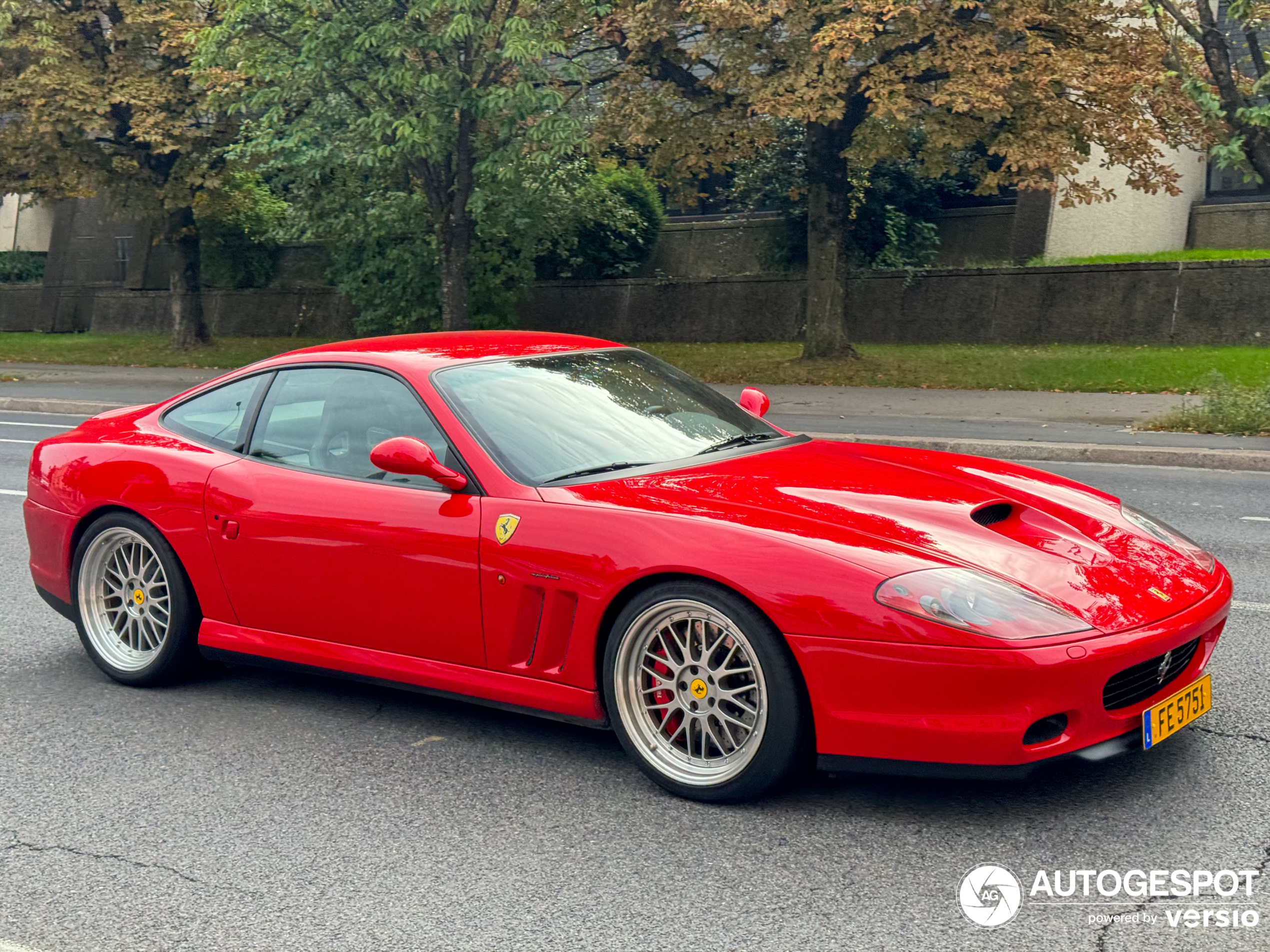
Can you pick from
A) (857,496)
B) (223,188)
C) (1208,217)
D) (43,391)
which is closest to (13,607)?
(857,496)

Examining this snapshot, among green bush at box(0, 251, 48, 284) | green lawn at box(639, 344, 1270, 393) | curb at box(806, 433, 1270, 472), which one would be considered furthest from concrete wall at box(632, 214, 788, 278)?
green bush at box(0, 251, 48, 284)

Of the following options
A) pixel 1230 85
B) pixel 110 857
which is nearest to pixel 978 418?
pixel 1230 85

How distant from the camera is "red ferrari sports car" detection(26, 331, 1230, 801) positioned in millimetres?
3758

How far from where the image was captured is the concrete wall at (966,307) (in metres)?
22.8

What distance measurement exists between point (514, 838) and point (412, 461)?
52.6 inches

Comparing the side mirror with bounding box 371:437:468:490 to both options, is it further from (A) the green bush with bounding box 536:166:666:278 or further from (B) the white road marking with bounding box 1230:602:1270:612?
(A) the green bush with bounding box 536:166:666:278

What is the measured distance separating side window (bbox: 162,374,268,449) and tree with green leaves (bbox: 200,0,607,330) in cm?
1223

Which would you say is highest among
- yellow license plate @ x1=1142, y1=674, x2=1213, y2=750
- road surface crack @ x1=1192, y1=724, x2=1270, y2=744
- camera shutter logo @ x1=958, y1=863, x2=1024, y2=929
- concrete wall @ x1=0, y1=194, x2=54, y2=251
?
concrete wall @ x1=0, y1=194, x2=54, y2=251

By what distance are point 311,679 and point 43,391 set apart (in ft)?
60.2

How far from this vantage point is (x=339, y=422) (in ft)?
16.9

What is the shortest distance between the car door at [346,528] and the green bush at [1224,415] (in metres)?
10.7

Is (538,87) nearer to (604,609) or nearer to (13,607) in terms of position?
(13,607)

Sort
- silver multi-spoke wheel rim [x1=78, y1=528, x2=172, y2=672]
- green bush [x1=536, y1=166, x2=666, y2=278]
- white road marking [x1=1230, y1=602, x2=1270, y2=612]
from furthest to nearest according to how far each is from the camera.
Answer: green bush [x1=536, y1=166, x2=666, y2=278] < white road marking [x1=1230, y1=602, x2=1270, y2=612] < silver multi-spoke wheel rim [x1=78, y1=528, x2=172, y2=672]

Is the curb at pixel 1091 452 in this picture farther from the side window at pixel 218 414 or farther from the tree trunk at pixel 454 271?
the tree trunk at pixel 454 271
